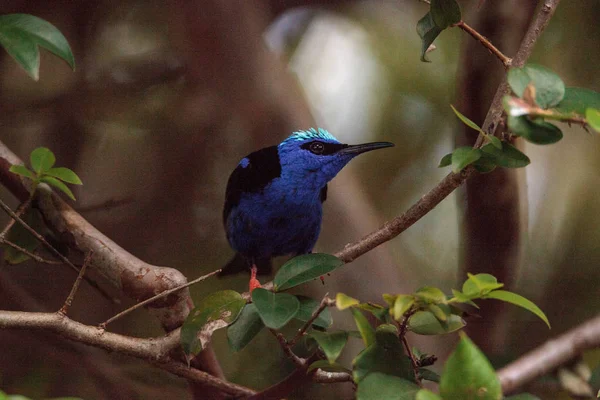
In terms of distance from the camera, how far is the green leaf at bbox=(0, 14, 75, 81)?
1572mm

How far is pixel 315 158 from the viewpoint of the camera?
321 cm

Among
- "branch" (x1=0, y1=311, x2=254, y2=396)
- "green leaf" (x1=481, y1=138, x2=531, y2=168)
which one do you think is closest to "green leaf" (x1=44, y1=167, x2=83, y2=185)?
"branch" (x1=0, y1=311, x2=254, y2=396)

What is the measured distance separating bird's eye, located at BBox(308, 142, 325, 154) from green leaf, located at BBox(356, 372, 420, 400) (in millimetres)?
1901

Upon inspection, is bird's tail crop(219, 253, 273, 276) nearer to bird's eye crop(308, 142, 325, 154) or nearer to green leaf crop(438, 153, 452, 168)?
bird's eye crop(308, 142, 325, 154)

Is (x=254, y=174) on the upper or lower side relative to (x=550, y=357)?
upper

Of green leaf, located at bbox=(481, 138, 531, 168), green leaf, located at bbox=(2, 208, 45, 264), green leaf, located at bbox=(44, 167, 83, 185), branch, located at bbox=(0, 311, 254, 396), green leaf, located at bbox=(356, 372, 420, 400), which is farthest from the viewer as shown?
green leaf, located at bbox=(2, 208, 45, 264)

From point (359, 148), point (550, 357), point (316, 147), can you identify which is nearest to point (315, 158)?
point (316, 147)

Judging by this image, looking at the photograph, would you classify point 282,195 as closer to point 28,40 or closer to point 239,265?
point 239,265

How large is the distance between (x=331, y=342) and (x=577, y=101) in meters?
0.74

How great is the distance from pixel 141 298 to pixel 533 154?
3246mm

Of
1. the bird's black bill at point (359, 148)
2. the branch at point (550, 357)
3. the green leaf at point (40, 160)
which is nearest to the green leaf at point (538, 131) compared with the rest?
the branch at point (550, 357)

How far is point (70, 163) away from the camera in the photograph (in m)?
4.24

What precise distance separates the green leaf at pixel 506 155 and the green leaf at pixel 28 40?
100 cm

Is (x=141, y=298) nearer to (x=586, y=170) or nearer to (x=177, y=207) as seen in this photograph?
(x=177, y=207)
